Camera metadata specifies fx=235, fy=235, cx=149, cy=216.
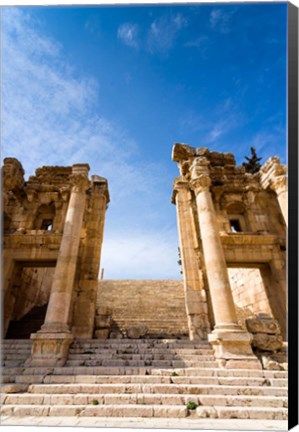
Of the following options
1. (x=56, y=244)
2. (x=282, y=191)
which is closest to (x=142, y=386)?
(x=56, y=244)

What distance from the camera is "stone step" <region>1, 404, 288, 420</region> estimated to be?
465 centimetres

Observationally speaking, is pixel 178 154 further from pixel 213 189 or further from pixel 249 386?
pixel 249 386

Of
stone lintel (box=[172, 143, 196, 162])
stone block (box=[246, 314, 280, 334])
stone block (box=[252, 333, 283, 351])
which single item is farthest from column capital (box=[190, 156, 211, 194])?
stone block (box=[252, 333, 283, 351])

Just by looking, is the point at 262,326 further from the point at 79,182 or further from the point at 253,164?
the point at 253,164

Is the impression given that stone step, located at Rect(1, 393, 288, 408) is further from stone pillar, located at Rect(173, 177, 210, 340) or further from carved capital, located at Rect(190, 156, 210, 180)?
carved capital, located at Rect(190, 156, 210, 180)

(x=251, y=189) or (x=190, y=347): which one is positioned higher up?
(x=251, y=189)

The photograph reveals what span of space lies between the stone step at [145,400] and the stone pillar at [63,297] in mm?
1698

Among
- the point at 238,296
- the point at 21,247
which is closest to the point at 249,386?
the point at 238,296

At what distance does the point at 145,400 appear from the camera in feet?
16.9

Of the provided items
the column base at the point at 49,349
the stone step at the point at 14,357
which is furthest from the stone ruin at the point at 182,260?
the stone step at the point at 14,357

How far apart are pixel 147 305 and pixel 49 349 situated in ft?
22.1

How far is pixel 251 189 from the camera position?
1388cm

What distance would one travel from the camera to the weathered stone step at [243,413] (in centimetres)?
462

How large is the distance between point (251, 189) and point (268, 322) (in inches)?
314
